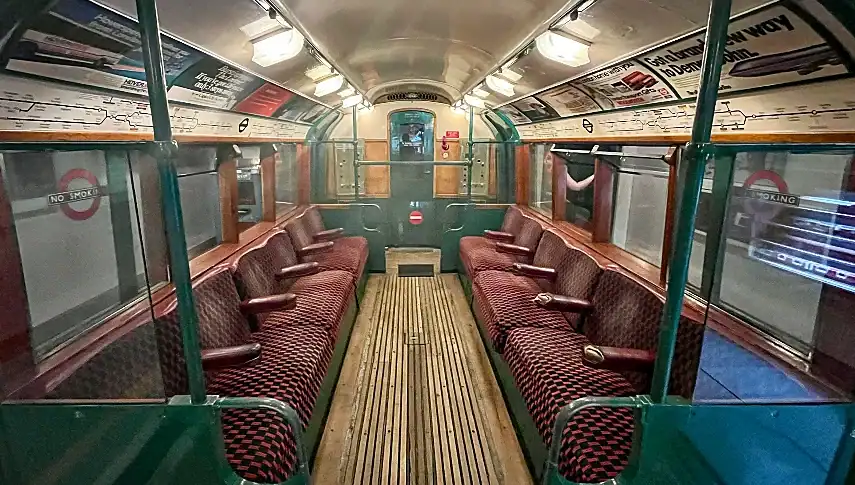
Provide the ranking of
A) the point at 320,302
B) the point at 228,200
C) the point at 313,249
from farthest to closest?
the point at 313,249 < the point at 228,200 < the point at 320,302

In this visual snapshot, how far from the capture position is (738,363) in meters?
2.02

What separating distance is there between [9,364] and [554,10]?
306cm

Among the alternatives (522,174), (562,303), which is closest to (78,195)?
(562,303)

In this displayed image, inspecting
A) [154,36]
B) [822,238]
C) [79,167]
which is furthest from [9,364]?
[822,238]

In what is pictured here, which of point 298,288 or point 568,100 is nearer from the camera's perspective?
point 298,288

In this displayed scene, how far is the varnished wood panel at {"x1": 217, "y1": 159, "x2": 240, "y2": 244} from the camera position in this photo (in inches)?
183

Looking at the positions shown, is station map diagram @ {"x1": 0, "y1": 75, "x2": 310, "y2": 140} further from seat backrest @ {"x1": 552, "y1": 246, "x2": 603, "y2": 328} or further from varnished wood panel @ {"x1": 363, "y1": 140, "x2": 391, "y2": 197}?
varnished wood panel @ {"x1": 363, "y1": 140, "x2": 391, "y2": 197}

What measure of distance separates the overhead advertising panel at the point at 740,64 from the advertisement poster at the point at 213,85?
274 cm

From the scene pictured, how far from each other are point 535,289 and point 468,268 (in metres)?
1.26

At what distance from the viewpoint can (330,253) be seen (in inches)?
236

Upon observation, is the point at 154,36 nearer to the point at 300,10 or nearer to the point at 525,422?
the point at 300,10

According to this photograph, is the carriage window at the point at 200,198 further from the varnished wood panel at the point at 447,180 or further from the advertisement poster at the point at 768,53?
the varnished wood panel at the point at 447,180

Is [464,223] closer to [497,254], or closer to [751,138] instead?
[497,254]

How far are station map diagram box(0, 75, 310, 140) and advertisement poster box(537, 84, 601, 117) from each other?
3.13 meters
